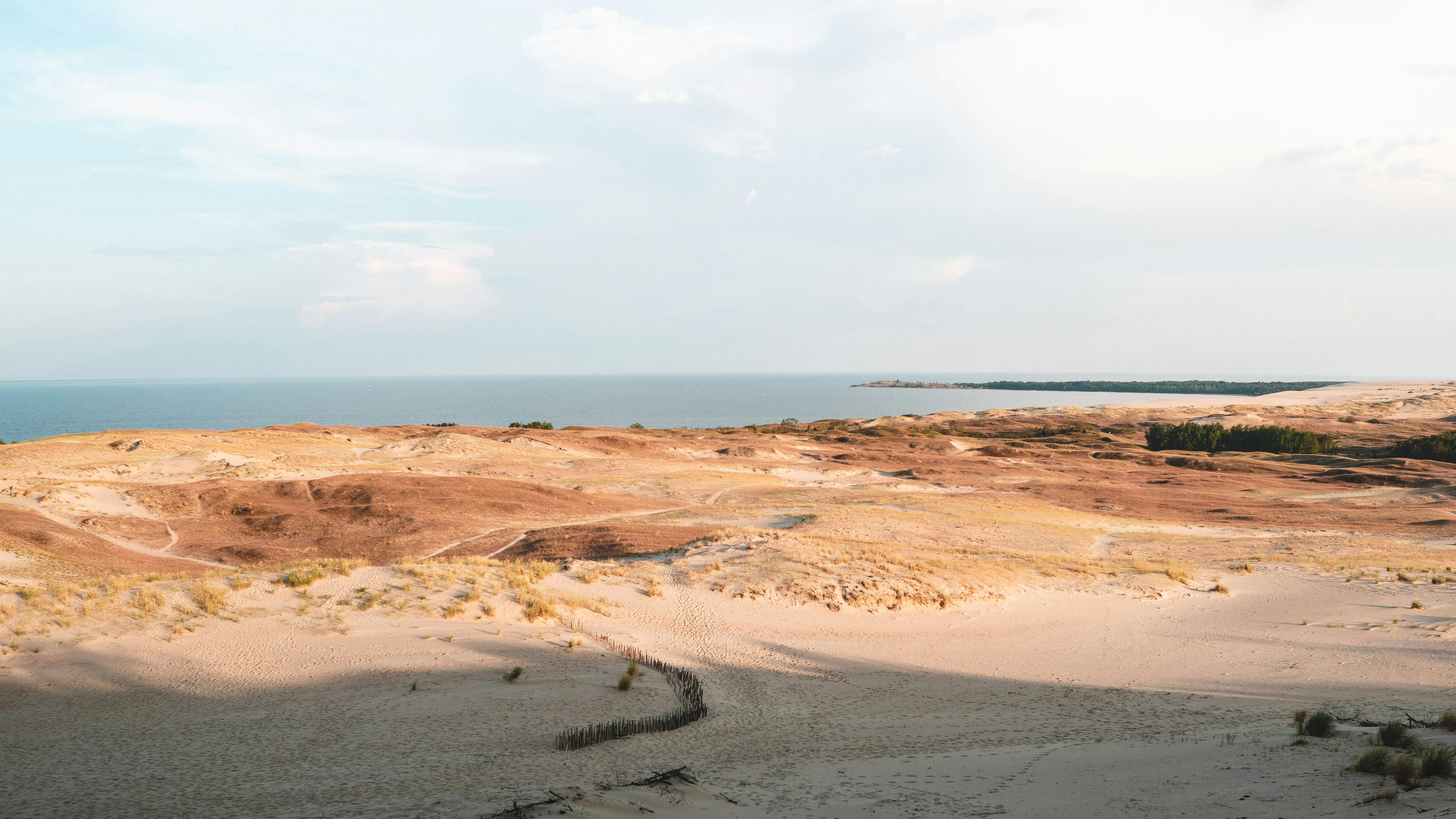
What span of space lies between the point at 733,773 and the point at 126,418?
180088 millimetres

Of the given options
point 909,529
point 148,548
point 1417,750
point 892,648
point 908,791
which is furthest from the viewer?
point 909,529

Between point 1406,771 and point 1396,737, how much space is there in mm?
1725

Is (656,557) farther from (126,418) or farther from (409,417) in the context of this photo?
(126,418)

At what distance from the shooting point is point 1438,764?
6.53m

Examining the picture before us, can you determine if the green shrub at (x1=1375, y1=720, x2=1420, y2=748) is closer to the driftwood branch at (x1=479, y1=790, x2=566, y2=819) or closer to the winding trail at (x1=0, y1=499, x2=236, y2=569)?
the driftwood branch at (x1=479, y1=790, x2=566, y2=819)

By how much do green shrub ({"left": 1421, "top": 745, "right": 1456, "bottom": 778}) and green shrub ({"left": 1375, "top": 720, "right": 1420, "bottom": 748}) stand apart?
40.0 inches

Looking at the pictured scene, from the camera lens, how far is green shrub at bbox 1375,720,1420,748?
302 inches

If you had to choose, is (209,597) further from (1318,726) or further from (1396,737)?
(1396,737)

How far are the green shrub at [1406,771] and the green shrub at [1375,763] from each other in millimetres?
195

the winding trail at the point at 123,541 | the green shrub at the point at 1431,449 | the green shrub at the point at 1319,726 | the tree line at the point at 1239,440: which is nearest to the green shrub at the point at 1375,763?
the green shrub at the point at 1319,726

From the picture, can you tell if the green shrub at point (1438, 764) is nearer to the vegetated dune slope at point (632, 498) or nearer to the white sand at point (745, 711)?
the white sand at point (745, 711)

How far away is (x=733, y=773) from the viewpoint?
27.5 feet

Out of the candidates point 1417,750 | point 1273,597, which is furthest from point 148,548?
point 1273,597

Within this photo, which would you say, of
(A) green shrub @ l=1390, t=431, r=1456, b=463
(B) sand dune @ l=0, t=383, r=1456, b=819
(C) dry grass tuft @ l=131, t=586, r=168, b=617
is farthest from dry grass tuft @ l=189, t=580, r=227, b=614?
(A) green shrub @ l=1390, t=431, r=1456, b=463
